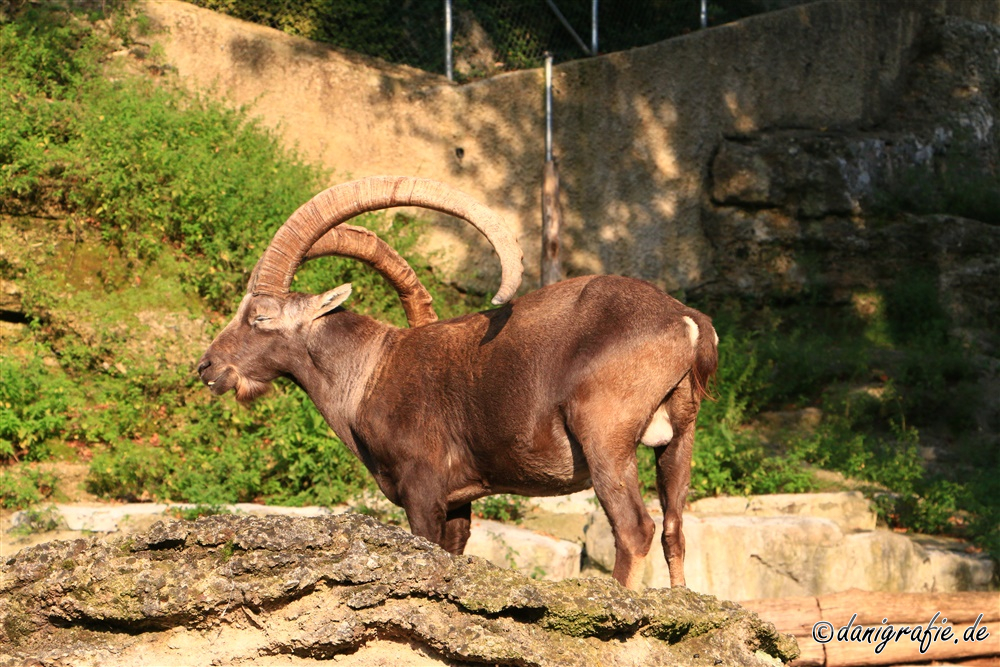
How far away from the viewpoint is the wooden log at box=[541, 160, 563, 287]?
1544cm

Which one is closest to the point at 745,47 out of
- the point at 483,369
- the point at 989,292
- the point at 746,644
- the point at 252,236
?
the point at 989,292

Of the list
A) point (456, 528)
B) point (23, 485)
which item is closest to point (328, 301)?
point (456, 528)

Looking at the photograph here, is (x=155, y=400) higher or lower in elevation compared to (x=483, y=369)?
lower

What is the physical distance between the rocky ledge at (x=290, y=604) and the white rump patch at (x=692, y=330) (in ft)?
8.09

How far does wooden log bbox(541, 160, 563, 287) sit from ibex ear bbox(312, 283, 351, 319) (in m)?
7.95

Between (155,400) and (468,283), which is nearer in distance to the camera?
(155,400)

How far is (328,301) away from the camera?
7688mm

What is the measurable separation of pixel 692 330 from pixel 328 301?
2.58m

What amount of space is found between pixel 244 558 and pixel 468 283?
37.2 feet

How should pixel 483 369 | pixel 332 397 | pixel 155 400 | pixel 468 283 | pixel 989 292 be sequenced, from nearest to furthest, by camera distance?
pixel 483 369 < pixel 332 397 < pixel 155 400 < pixel 468 283 < pixel 989 292

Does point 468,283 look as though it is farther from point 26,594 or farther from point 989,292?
point 26,594

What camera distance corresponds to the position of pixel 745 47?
16.9 m

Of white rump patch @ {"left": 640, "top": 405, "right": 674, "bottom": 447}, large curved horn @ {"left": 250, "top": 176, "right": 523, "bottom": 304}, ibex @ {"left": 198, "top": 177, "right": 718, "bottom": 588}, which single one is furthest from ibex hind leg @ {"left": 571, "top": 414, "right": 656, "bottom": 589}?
large curved horn @ {"left": 250, "top": 176, "right": 523, "bottom": 304}

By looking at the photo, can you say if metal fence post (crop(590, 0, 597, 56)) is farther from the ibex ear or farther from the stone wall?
the ibex ear
